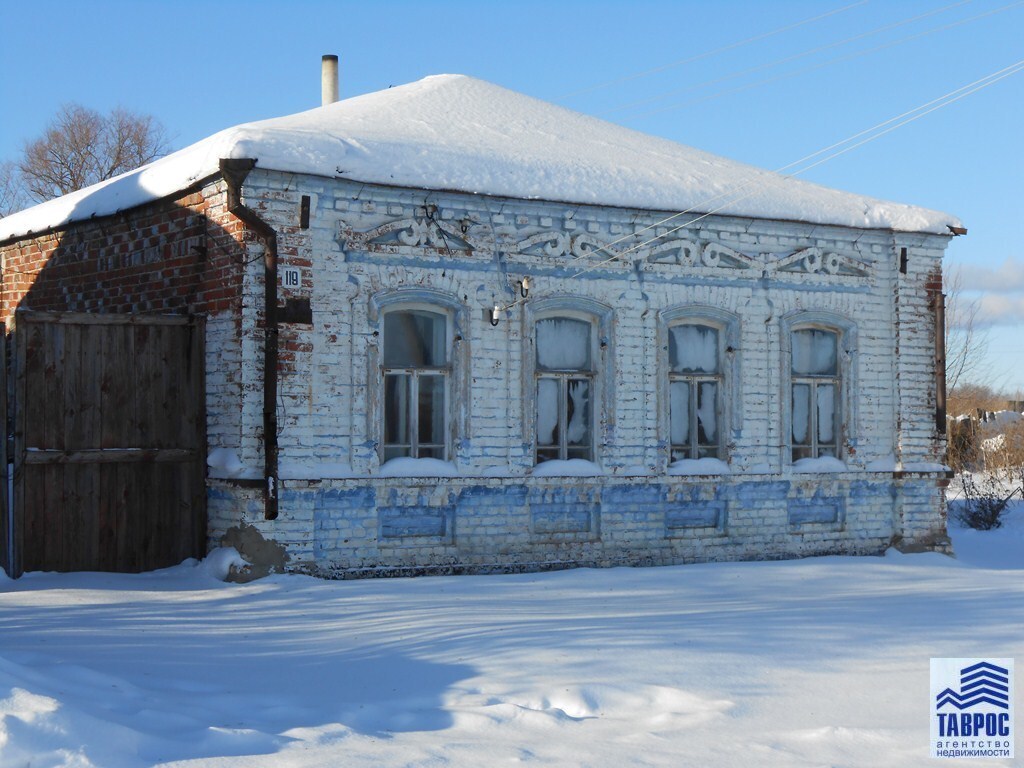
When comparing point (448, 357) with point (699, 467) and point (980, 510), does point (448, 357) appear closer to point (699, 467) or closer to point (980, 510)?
point (699, 467)

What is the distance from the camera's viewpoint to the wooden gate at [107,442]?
34.6 ft

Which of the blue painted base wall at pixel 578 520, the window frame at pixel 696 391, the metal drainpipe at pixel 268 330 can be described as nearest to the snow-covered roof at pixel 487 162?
the metal drainpipe at pixel 268 330

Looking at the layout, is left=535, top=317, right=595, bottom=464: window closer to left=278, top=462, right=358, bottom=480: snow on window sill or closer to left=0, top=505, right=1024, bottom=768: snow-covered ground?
left=0, top=505, right=1024, bottom=768: snow-covered ground

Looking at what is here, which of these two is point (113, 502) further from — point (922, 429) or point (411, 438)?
point (922, 429)

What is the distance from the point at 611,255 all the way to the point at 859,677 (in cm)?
613

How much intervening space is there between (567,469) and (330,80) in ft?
22.0

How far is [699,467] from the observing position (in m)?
12.9

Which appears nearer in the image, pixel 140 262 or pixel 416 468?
pixel 416 468

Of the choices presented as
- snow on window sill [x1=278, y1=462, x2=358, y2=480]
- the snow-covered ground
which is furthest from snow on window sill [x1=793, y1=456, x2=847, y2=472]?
snow on window sill [x1=278, y1=462, x2=358, y2=480]

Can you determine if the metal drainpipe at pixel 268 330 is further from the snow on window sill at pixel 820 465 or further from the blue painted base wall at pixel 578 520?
the snow on window sill at pixel 820 465

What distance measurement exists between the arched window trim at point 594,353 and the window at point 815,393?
233 cm

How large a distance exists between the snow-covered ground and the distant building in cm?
100

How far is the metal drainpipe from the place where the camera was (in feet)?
34.9

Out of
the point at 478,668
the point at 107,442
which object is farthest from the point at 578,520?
the point at 478,668
